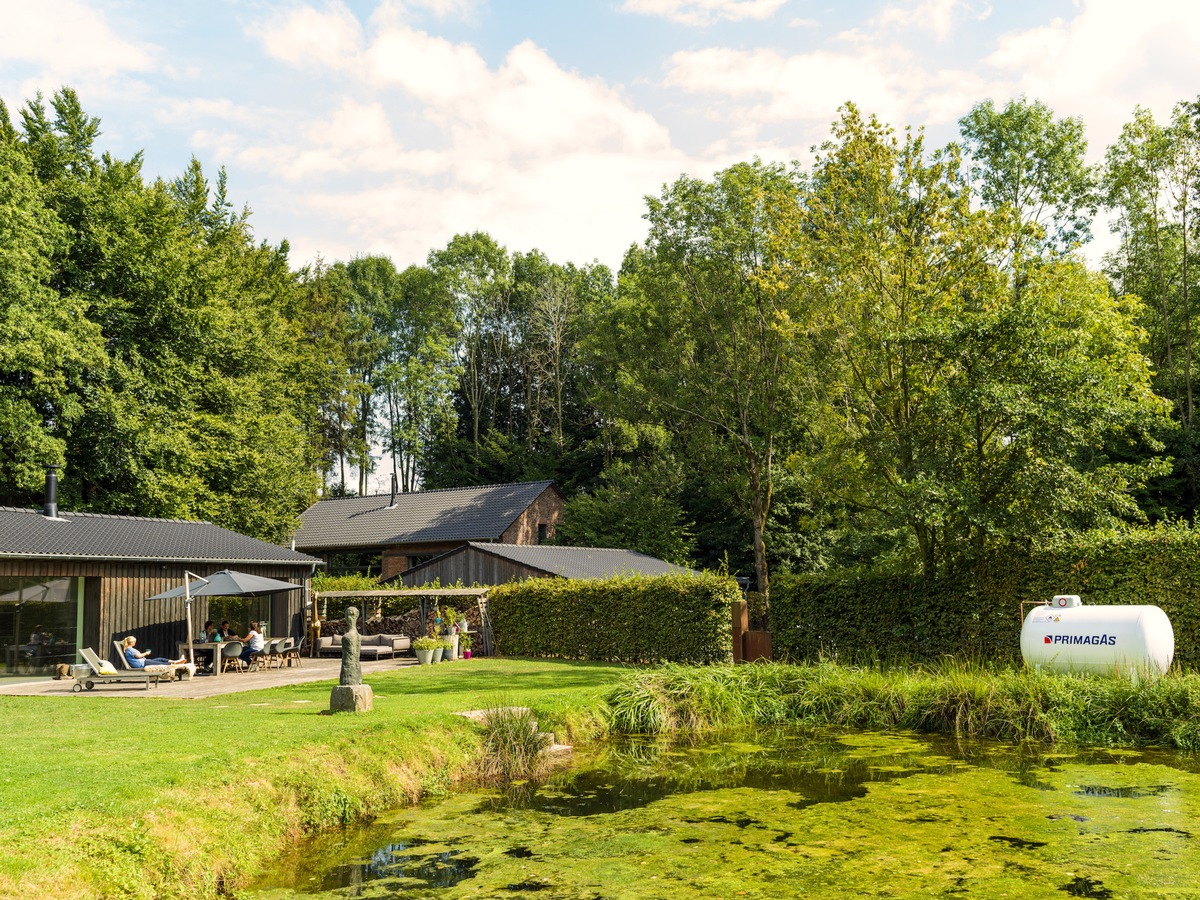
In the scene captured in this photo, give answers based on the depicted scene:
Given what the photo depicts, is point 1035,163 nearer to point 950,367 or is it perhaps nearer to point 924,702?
point 950,367

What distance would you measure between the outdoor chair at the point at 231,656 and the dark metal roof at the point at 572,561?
7.84 meters

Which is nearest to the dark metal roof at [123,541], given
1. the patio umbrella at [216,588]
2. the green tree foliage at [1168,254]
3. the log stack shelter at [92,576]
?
the log stack shelter at [92,576]

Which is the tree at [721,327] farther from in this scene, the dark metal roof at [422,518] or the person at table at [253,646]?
the person at table at [253,646]

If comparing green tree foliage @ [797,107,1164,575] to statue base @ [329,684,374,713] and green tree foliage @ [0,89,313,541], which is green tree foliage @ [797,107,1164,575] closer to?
statue base @ [329,684,374,713]

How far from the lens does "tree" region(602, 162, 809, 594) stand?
30234 mm

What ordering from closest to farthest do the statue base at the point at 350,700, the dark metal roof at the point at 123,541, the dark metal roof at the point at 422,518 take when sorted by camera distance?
1. the statue base at the point at 350,700
2. the dark metal roof at the point at 123,541
3. the dark metal roof at the point at 422,518

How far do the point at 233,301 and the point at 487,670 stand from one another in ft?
71.0

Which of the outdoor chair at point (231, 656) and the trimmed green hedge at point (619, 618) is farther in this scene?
the trimmed green hedge at point (619, 618)

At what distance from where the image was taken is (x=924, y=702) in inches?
529

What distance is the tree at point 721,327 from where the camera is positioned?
99.2ft

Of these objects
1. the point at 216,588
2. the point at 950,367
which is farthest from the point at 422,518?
the point at 950,367

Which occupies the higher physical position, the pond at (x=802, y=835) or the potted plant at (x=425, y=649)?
the potted plant at (x=425, y=649)

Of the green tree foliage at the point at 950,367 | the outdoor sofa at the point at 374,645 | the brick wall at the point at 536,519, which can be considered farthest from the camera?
the brick wall at the point at 536,519

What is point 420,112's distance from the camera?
53.2 feet
